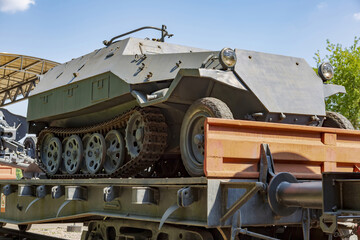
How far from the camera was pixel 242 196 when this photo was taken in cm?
405

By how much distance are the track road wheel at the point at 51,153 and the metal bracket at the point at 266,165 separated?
19.5 ft

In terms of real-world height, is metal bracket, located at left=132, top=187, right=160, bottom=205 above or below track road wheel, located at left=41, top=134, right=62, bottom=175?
below

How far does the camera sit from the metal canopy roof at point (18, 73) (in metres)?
24.5

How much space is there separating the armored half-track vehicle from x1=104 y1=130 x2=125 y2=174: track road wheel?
16 millimetres

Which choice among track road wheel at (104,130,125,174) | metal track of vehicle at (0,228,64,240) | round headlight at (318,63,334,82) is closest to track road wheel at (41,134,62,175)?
metal track of vehicle at (0,228,64,240)

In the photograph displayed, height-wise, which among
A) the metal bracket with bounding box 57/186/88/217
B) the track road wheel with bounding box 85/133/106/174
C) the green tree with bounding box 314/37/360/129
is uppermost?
the green tree with bounding box 314/37/360/129

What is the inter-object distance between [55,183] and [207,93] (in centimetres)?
236

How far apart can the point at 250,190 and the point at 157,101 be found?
9.29ft

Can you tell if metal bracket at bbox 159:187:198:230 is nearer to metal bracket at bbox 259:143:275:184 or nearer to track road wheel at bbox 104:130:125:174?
metal bracket at bbox 259:143:275:184

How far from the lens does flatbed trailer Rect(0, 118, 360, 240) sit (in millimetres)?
3709

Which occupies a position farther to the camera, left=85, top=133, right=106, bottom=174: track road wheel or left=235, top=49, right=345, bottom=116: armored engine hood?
left=85, top=133, right=106, bottom=174: track road wheel

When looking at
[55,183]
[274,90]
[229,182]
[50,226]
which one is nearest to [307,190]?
[229,182]

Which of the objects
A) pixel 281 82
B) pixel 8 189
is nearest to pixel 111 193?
pixel 281 82

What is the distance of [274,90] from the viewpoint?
20.9 feet
